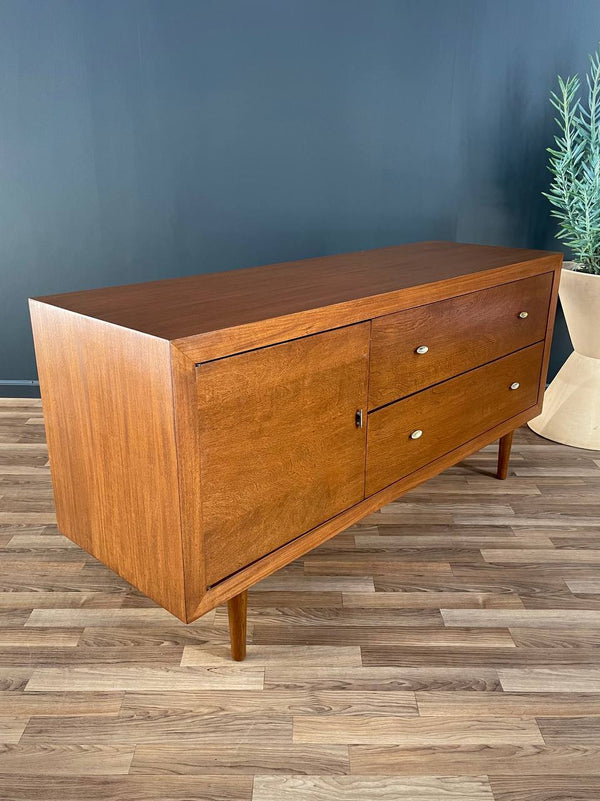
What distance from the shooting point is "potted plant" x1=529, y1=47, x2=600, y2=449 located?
7.10 feet

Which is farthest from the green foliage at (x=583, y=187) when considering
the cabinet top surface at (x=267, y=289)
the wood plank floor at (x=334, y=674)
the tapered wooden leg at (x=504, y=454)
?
the wood plank floor at (x=334, y=674)

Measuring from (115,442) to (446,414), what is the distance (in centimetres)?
83

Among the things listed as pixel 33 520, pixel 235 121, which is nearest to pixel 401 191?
pixel 235 121

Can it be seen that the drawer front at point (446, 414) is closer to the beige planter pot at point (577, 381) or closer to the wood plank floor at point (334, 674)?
the wood plank floor at point (334, 674)

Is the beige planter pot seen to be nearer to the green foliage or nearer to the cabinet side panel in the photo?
the green foliage

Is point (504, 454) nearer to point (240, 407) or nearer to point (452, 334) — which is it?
point (452, 334)

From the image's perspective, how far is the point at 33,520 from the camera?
1.86 m

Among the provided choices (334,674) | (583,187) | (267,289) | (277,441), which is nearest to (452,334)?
(267,289)

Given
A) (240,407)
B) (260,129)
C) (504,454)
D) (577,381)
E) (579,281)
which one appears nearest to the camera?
(240,407)

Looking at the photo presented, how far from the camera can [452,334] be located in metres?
1.58

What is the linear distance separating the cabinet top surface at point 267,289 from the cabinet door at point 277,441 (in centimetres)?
7

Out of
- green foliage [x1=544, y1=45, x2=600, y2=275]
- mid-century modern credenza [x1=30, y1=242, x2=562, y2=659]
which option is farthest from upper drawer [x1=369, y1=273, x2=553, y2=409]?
green foliage [x1=544, y1=45, x2=600, y2=275]

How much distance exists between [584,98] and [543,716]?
6.95ft

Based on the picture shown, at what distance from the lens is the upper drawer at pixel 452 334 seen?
4.62 feet
